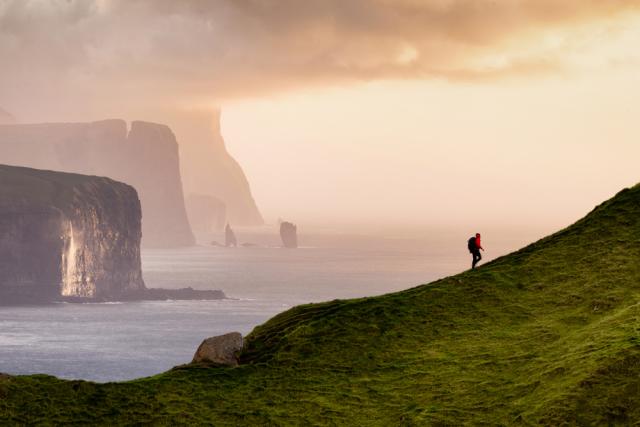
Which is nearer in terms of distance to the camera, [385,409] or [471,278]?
[385,409]

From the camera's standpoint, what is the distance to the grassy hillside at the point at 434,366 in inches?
1190

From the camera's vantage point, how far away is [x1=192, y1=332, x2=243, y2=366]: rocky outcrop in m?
37.4

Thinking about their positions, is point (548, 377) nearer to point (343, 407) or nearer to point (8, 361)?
point (343, 407)

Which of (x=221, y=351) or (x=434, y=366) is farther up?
(x=221, y=351)

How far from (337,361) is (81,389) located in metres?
9.54

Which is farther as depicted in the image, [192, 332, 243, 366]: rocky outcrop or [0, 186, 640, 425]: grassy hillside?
[192, 332, 243, 366]: rocky outcrop

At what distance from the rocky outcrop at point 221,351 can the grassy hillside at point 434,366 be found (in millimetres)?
534

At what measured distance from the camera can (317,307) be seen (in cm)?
4253

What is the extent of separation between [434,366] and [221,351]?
8497mm

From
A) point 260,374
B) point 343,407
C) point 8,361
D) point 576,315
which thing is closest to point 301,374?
point 260,374

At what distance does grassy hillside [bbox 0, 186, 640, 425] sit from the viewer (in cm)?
3023

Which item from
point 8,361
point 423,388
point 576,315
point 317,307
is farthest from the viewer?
point 8,361

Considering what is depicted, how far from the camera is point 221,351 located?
3775 centimetres

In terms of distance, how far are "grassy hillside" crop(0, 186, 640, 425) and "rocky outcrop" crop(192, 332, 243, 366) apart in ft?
1.75
